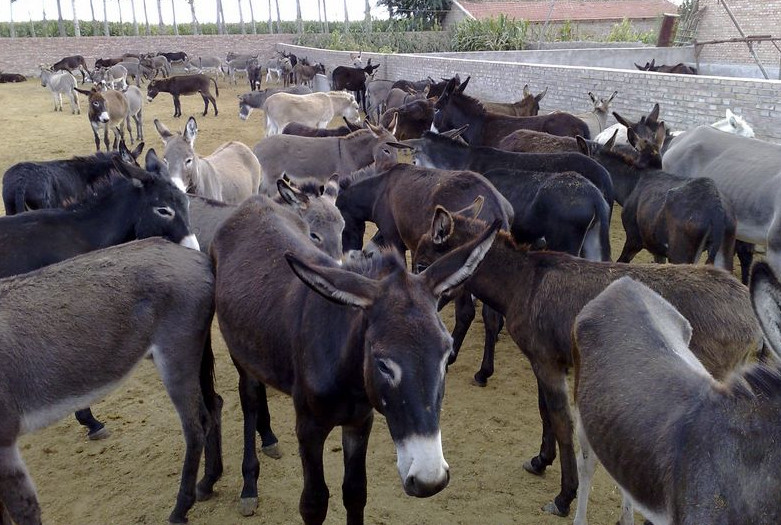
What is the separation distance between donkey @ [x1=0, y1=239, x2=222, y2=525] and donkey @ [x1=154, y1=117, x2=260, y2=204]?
402 cm

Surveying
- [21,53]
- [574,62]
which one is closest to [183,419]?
[574,62]

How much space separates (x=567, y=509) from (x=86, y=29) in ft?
177

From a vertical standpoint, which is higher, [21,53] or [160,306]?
[21,53]

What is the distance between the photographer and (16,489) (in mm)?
3082

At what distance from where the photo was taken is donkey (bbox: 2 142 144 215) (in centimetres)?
660

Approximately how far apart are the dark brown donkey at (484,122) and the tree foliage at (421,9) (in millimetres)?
32285

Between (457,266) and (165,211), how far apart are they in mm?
3225

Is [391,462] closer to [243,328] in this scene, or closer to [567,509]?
[567,509]

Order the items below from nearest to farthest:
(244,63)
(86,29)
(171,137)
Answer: (171,137)
(244,63)
(86,29)

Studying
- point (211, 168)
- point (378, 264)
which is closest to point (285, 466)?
point (378, 264)

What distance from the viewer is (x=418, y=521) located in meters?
3.82

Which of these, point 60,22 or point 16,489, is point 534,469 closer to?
point 16,489

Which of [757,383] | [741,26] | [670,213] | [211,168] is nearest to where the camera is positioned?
[757,383]

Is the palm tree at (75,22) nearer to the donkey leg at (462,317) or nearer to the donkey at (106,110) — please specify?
the donkey at (106,110)
